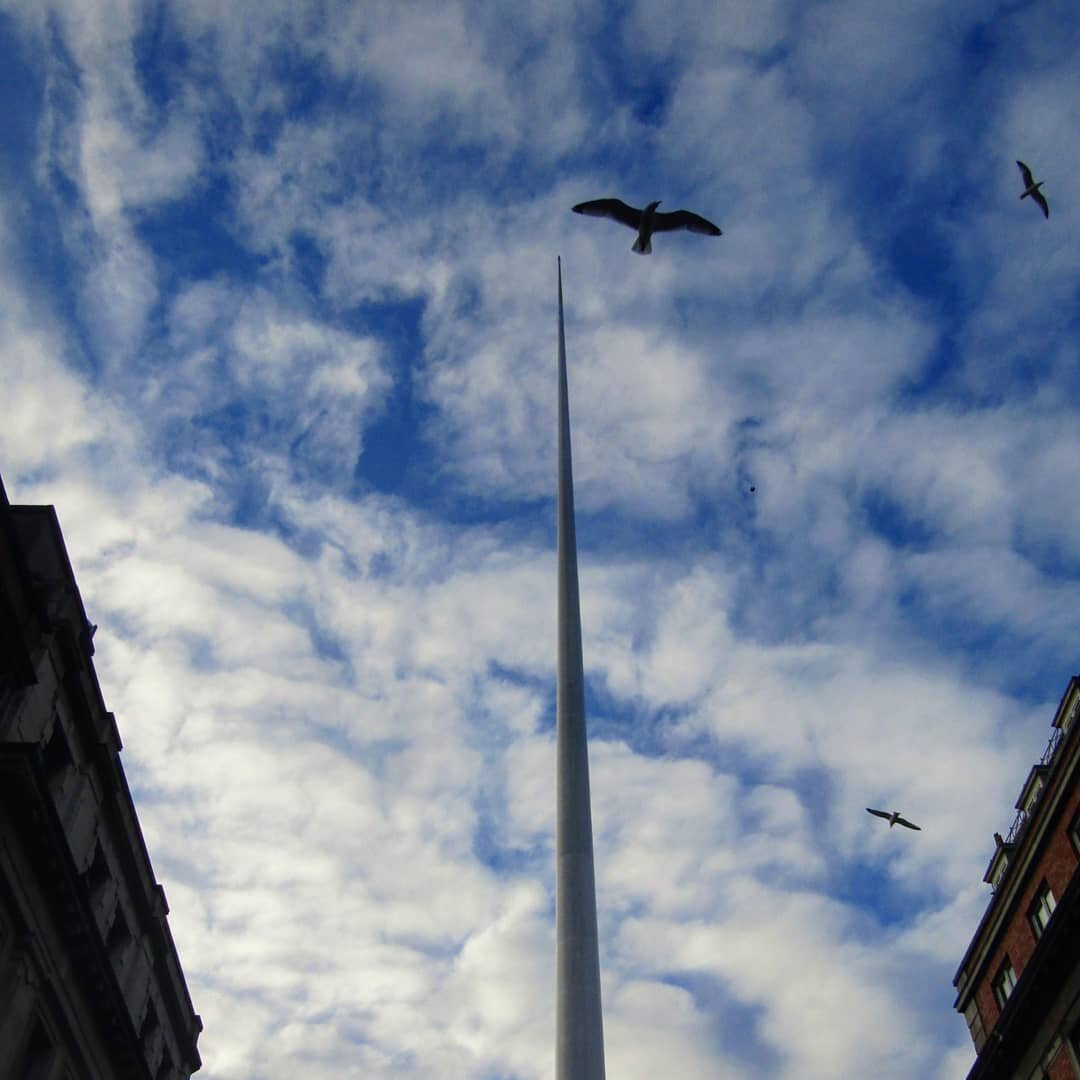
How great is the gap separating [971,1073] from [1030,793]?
33.5ft

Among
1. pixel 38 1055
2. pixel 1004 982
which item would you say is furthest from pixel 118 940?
pixel 1004 982

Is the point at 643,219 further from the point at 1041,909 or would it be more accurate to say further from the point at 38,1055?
the point at 38,1055

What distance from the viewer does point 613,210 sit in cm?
5812

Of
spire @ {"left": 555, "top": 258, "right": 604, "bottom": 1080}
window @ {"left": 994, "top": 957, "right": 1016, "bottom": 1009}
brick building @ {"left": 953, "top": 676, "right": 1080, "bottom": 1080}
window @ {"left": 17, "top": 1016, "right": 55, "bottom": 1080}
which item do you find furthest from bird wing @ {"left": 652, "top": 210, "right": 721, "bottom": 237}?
window @ {"left": 17, "top": 1016, "right": 55, "bottom": 1080}

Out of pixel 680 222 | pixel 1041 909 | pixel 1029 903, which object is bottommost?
pixel 1041 909

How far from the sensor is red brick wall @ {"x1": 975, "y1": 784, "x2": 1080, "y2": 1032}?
37250 millimetres

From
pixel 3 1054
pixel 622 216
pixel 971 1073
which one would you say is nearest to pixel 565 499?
pixel 622 216

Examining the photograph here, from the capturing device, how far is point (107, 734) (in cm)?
4122

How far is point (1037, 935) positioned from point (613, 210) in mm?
37382

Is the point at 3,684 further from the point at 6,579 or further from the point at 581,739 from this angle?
the point at 581,739

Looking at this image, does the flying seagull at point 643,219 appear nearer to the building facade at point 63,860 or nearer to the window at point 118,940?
the building facade at point 63,860

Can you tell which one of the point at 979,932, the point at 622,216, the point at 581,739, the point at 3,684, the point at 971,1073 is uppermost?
the point at 622,216

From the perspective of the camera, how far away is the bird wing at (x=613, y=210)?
5769cm

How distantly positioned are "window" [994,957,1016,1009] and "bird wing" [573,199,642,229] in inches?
1440
